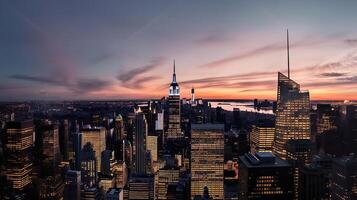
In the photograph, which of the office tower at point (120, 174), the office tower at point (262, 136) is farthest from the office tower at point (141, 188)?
the office tower at point (262, 136)

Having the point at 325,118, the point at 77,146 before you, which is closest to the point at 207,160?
the point at 325,118

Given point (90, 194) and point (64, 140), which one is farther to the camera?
point (64, 140)

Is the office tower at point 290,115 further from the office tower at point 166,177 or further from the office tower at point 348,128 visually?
the office tower at point 166,177

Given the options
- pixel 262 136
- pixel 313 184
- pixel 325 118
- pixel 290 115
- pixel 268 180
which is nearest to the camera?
pixel 268 180

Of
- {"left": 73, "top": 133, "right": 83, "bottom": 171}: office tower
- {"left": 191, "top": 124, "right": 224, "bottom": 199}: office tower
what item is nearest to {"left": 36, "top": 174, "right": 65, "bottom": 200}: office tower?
{"left": 73, "top": 133, "right": 83, "bottom": 171}: office tower

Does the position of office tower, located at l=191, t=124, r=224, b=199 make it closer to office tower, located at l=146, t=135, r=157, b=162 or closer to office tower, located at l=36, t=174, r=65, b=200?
office tower, located at l=146, t=135, r=157, b=162

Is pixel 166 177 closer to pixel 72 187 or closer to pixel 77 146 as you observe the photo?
pixel 72 187
